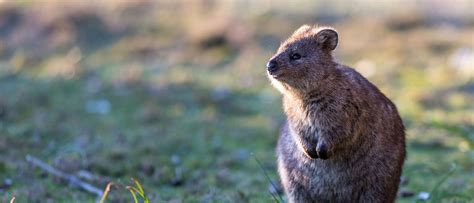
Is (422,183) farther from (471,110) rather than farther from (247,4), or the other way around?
(247,4)

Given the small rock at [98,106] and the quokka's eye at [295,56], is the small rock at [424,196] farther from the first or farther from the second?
the small rock at [98,106]

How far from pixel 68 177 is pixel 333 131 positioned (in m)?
2.52

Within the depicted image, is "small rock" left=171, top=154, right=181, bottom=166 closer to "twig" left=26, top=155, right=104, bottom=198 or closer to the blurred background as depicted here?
the blurred background

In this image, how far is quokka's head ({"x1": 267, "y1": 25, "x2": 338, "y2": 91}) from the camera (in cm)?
522

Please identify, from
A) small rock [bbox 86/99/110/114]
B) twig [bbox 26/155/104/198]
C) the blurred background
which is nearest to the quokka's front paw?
the blurred background

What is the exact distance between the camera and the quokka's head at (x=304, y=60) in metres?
5.22

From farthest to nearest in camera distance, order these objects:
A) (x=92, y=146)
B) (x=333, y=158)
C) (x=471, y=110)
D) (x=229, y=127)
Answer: (x=471, y=110), (x=229, y=127), (x=92, y=146), (x=333, y=158)

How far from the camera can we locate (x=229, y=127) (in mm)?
9133

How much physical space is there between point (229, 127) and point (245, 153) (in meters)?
0.90

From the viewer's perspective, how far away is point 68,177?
6594mm

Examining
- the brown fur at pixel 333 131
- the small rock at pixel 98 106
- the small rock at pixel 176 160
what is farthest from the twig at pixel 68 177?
the small rock at pixel 98 106

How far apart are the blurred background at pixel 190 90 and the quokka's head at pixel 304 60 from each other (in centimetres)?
99

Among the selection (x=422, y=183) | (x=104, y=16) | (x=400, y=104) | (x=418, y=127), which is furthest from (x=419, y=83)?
(x=104, y=16)

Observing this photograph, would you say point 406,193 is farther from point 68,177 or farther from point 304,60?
point 68,177
